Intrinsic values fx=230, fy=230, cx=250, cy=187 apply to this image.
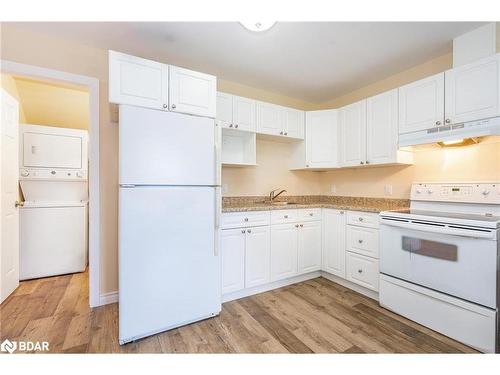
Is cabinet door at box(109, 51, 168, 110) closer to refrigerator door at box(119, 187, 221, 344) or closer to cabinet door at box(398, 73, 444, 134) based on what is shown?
refrigerator door at box(119, 187, 221, 344)

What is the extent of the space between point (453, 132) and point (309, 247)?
182 centimetres

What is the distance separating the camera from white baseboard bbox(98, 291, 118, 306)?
90.7 inches

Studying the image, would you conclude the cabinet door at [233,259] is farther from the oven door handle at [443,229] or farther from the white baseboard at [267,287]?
the oven door handle at [443,229]

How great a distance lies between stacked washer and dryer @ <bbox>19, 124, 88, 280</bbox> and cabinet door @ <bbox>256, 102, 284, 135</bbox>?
101 inches

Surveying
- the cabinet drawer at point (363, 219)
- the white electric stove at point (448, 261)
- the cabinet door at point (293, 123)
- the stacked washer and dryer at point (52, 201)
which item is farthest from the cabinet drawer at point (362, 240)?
the stacked washer and dryer at point (52, 201)

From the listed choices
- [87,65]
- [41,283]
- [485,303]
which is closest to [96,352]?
[41,283]

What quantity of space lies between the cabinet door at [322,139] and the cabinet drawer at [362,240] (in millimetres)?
954

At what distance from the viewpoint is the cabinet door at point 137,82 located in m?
1.68

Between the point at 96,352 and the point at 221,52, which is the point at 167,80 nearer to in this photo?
the point at 221,52

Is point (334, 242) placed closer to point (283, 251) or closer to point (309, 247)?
point (309, 247)

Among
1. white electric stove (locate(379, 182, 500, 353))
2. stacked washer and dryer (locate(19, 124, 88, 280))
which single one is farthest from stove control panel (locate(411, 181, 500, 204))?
stacked washer and dryer (locate(19, 124, 88, 280))

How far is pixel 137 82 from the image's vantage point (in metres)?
1.75

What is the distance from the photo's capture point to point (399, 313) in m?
2.08
